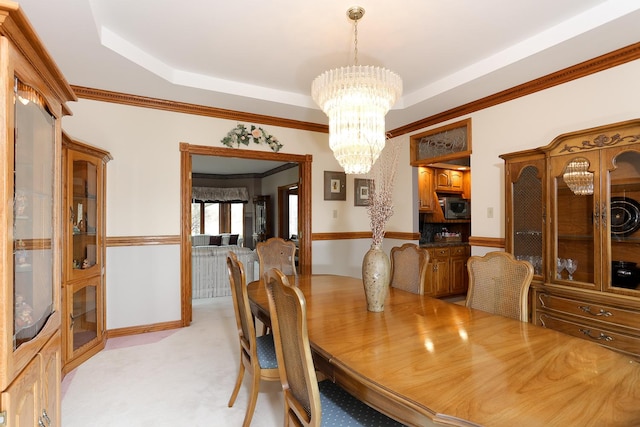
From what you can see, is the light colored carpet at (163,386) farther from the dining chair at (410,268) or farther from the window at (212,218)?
the window at (212,218)

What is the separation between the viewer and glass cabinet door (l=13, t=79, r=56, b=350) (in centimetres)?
105

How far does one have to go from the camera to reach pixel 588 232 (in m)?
2.45

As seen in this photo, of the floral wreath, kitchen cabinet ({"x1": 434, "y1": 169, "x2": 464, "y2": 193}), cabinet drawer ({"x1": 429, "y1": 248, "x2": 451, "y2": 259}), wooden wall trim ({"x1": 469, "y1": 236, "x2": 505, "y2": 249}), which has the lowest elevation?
cabinet drawer ({"x1": 429, "y1": 248, "x2": 451, "y2": 259})

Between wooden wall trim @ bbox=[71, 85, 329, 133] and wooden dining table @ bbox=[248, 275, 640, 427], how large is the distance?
2.96 meters

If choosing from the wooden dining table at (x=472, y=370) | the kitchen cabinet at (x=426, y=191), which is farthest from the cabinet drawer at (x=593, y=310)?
the kitchen cabinet at (x=426, y=191)

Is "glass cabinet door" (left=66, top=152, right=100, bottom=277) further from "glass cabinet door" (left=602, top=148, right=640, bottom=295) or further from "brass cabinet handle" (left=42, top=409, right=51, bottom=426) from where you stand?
"glass cabinet door" (left=602, top=148, right=640, bottom=295)

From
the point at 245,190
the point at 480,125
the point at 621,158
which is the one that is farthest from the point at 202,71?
the point at 245,190

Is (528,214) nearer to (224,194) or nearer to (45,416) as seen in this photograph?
(45,416)

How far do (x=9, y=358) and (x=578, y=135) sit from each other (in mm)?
3247

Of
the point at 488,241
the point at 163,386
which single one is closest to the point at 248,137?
the point at 163,386

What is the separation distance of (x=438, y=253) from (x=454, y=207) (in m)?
1.21

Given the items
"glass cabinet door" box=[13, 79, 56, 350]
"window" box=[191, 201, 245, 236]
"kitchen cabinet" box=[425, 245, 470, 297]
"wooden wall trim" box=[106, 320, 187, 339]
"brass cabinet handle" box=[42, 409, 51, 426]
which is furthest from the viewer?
"window" box=[191, 201, 245, 236]

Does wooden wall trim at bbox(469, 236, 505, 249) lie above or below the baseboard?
above

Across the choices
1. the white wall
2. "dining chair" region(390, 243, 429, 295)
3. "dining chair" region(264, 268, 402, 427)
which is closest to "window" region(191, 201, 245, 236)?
the white wall
